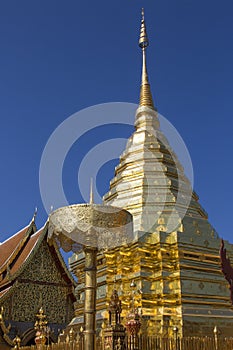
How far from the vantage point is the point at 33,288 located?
16.3 m

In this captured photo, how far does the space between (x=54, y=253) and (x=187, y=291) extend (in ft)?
19.5

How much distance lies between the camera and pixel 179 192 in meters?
15.7

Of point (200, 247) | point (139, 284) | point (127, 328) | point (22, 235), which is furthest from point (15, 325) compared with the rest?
point (127, 328)

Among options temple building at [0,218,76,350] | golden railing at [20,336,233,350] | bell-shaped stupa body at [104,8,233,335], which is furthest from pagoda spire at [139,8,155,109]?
golden railing at [20,336,233,350]

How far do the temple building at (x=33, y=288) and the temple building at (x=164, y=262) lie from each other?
1.48 m

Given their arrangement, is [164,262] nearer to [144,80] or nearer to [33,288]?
[33,288]

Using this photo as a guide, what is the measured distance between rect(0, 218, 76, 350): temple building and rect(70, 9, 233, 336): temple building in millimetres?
1484

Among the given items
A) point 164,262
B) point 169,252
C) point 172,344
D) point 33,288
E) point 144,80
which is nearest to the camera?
point 172,344

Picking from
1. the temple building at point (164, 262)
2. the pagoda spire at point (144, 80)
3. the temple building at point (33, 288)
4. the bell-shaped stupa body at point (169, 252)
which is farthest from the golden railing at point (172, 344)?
the pagoda spire at point (144, 80)

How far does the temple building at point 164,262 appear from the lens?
1239 cm

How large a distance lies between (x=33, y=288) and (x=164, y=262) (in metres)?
5.28

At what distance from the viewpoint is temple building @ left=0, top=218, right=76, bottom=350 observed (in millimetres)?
15648

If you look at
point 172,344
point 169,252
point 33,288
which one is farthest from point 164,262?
point 33,288

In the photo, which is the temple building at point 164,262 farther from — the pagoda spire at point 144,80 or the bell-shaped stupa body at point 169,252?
the pagoda spire at point 144,80
